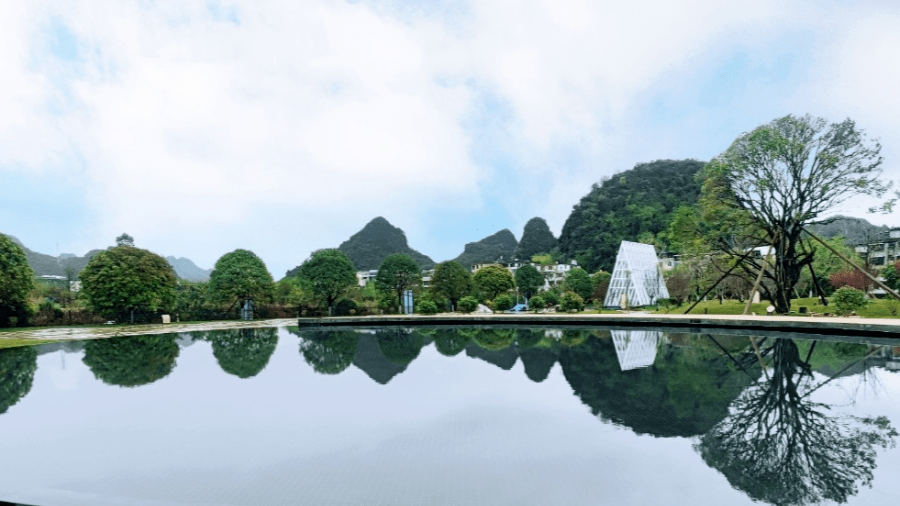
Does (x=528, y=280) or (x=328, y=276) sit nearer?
(x=328, y=276)

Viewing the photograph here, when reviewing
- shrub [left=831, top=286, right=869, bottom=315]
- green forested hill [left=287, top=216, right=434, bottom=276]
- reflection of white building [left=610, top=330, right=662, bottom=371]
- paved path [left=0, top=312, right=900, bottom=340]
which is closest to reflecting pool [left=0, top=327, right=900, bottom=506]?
reflection of white building [left=610, top=330, right=662, bottom=371]

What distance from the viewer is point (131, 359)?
41.3 feet

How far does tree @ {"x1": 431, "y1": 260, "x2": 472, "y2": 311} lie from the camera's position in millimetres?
32688

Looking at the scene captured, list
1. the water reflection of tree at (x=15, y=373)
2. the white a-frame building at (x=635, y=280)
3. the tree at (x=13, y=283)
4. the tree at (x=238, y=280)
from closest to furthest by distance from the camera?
the water reflection of tree at (x=15, y=373) < the tree at (x=13, y=283) < the tree at (x=238, y=280) < the white a-frame building at (x=635, y=280)

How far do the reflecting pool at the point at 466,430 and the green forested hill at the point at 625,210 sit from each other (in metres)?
57.3

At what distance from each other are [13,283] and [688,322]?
32086mm

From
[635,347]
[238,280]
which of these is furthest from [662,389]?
[238,280]

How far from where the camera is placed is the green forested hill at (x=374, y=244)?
9731cm

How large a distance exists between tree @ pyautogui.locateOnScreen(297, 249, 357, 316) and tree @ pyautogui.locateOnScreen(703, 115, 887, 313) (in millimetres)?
22692

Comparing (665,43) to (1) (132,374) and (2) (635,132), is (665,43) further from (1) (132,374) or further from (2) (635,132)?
(1) (132,374)

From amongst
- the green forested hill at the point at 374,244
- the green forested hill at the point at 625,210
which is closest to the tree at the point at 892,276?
the green forested hill at the point at 625,210

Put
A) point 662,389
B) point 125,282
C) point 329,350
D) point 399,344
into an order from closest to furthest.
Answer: point 662,389 → point 329,350 → point 399,344 → point 125,282

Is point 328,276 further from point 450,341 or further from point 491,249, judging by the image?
point 491,249

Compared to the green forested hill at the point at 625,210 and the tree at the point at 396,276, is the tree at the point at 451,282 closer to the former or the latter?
the tree at the point at 396,276
